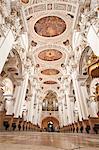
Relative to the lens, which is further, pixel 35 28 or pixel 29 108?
pixel 29 108

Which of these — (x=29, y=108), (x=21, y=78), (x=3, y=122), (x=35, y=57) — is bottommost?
(x=3, y=122)

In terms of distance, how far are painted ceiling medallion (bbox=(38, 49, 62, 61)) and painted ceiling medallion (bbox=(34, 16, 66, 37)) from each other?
2911 millimetres

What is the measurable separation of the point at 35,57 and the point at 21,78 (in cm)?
755

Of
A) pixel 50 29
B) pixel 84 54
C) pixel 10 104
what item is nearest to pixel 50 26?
pixel 50 29

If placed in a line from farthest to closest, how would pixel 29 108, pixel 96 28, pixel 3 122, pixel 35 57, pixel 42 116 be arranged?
pixel 42 116, pixel 35 57, pixel 29 108, pixel 96 28, pixel 3 122

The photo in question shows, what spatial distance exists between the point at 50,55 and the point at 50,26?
4.98 m

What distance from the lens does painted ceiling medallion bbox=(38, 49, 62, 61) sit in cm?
1998

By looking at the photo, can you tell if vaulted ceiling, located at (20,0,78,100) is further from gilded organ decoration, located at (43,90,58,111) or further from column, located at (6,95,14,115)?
gilded organ decoration, located at (43,90,58,111)

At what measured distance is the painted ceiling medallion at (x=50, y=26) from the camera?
616 inches

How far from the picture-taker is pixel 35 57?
68.0 feet

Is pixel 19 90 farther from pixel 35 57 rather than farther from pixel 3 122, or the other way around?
pixel 35 57

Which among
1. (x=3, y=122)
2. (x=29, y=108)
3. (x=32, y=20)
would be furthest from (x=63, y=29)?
(x=3, y=122)

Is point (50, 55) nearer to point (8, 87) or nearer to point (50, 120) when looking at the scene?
point (8, 87)

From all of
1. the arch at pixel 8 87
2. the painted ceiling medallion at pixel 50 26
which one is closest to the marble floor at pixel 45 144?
the arch at pixel 8 87
